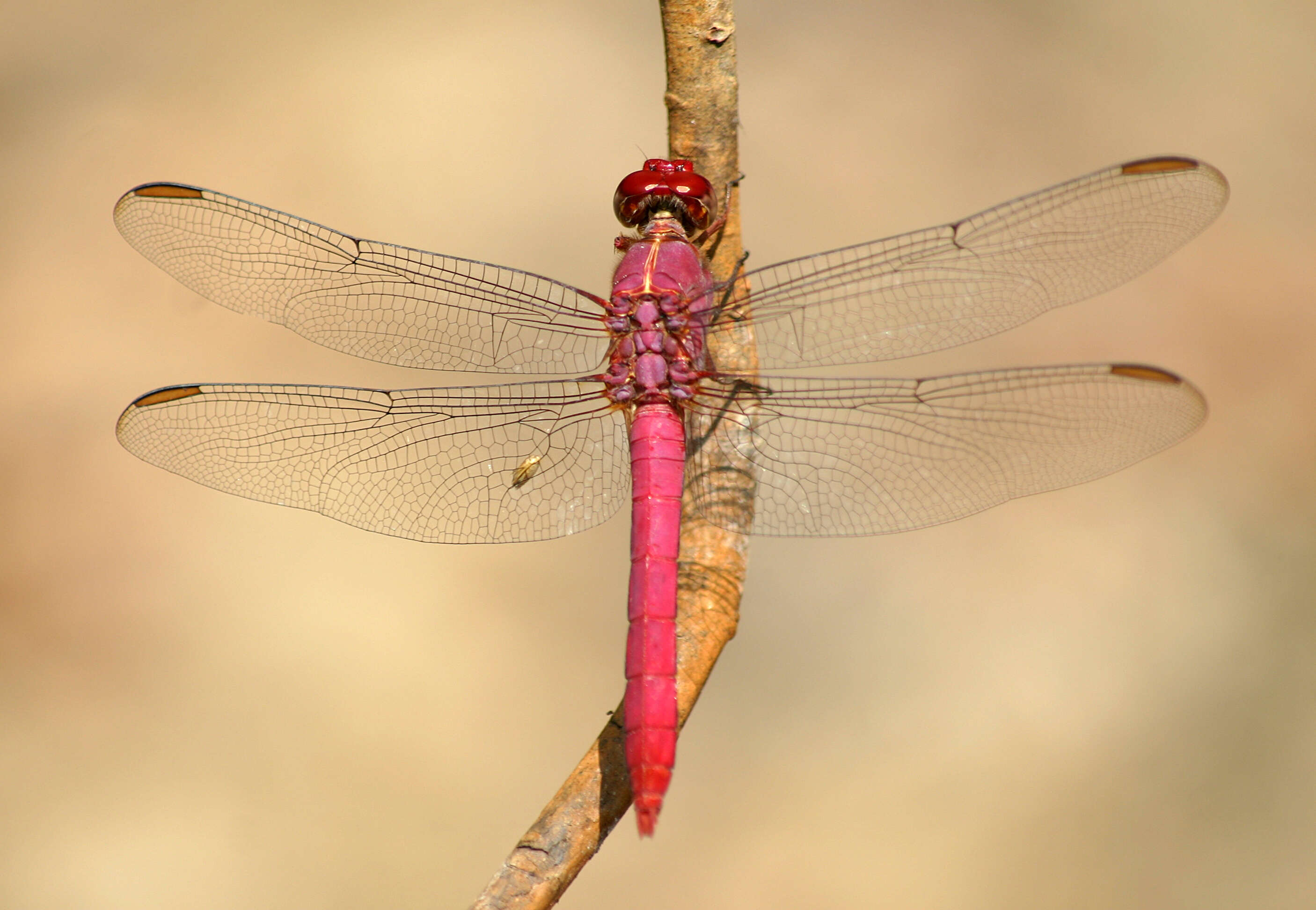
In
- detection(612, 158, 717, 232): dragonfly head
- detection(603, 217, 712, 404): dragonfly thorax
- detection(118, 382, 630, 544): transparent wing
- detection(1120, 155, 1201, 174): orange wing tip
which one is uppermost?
detection(612, 158, 717, 232): dragonfly head

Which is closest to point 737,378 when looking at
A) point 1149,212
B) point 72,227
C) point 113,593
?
point 1149,212

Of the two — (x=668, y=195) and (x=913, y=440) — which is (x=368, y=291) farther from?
(x=913, y=440)

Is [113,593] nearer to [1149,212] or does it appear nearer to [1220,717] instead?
[1149,212]

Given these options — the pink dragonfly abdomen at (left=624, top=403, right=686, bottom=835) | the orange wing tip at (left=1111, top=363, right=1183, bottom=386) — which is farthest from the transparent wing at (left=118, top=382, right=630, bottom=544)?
the orange wing tip at (left=1111, top=363, right=1183, bottom=386)

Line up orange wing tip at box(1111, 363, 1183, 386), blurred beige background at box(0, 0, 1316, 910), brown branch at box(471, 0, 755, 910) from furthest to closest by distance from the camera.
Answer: blurred beige background at box(0, 0, 1316, 910) < orange wing tip at box(1111, 363, 1183, 386) < brown branch at box(471, 0, 755, 910)

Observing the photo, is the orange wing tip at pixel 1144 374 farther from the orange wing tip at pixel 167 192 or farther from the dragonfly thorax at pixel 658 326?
the orange wing tip at pixel 167 192

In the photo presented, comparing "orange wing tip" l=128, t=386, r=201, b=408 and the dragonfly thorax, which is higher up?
the dragonfly thorax

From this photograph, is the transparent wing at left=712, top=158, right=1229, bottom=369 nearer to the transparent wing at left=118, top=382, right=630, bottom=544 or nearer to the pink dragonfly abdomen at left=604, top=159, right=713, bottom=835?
the pink dragonfly abdomen at left=604, top=159, right=713, bottom=835

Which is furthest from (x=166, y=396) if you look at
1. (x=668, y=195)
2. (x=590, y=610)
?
(x=590, y=610)

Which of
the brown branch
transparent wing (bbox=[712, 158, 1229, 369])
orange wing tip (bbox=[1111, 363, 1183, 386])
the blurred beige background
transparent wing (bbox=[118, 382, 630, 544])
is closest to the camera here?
the brown branch
